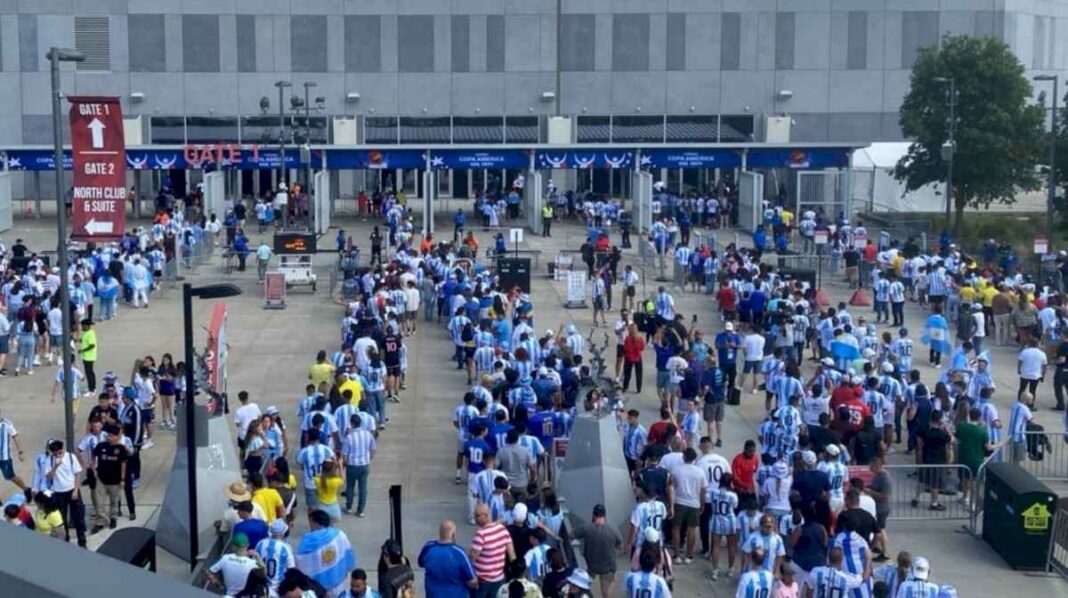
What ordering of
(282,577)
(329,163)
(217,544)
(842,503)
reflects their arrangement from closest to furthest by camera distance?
(282,577)
(217,544)
(842,503)
(329,163)

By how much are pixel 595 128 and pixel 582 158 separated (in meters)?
11.5

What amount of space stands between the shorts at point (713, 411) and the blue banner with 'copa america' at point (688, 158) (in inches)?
1254

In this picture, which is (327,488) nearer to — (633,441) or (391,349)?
(633,441)

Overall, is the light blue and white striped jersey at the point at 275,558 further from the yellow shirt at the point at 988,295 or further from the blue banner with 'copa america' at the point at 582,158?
the blue banner with 'copa america' at the point at 582,158

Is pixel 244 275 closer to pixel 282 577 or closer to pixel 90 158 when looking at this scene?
pixel 90 158

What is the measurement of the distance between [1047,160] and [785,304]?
77.2 ft

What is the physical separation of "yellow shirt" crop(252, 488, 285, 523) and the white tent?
44050mm

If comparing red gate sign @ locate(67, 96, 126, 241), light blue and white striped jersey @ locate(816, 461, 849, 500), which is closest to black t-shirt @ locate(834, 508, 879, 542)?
light blue and white striped jersey @ locate(816, 461, 849, 500)

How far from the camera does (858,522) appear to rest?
13750mm

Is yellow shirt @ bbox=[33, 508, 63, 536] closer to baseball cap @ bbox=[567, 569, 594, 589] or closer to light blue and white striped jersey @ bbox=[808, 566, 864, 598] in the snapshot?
baseball cap @ bbox=[567, 569, 594, 589]

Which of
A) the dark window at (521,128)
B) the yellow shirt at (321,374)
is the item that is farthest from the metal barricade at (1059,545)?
the dark window at (521,128)

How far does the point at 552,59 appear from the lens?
61.4 meters

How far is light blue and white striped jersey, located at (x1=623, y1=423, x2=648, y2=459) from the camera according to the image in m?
17.2

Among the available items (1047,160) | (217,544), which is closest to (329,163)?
(1047,160)
